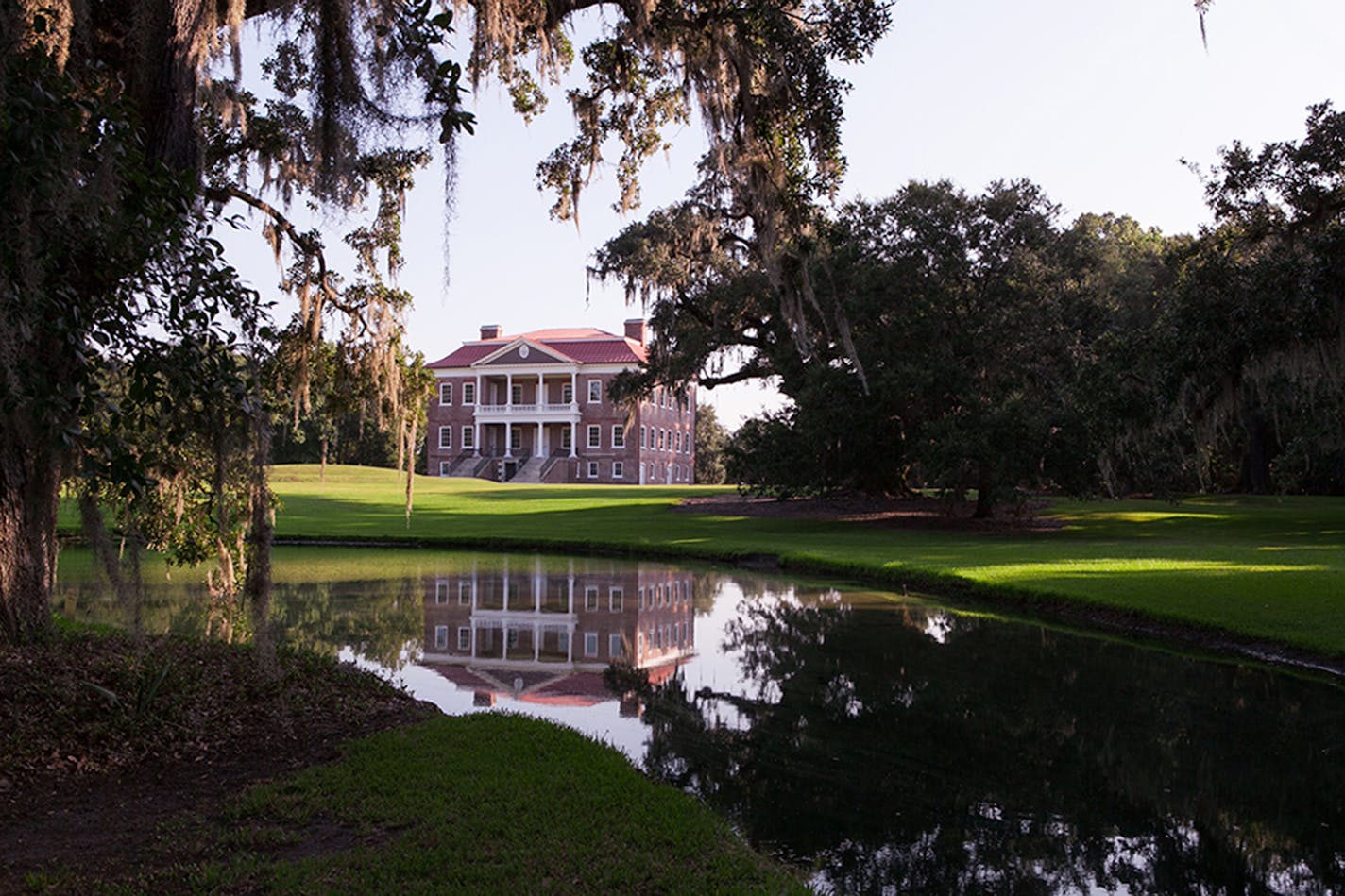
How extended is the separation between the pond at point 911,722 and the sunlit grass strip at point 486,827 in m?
0.66

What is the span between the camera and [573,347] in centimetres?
6122

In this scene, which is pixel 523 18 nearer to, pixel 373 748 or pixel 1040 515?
pixel 373 748

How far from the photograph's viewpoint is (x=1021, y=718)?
8.02 m

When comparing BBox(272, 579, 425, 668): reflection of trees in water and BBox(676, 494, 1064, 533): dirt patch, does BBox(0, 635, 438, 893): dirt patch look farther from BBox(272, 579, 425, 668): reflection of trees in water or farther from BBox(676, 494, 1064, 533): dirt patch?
BBox(676, 494, 1064, 533): dirt patch

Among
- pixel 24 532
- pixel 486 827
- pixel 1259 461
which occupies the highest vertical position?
pixel 1259 461

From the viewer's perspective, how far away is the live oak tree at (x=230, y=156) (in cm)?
435

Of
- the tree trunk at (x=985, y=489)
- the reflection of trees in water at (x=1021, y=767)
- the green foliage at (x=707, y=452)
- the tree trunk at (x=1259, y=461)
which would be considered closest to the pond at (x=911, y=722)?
the reflection of trees in water at (x=1021, y=767)

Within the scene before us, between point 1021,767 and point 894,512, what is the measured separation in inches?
892

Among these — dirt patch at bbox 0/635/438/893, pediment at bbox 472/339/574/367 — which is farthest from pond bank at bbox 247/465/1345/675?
pediment at bbox 472/339/574/367

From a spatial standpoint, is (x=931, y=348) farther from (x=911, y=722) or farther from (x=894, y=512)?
(x=911, y=722)

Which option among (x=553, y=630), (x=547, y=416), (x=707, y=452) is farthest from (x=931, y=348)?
(x=707, y=452)

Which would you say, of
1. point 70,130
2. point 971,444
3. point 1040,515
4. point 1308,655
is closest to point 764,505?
point 1040,515

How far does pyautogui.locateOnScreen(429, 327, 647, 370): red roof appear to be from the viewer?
2335 inches

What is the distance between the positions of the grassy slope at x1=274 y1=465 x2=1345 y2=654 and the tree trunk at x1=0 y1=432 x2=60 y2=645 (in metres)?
11.2
